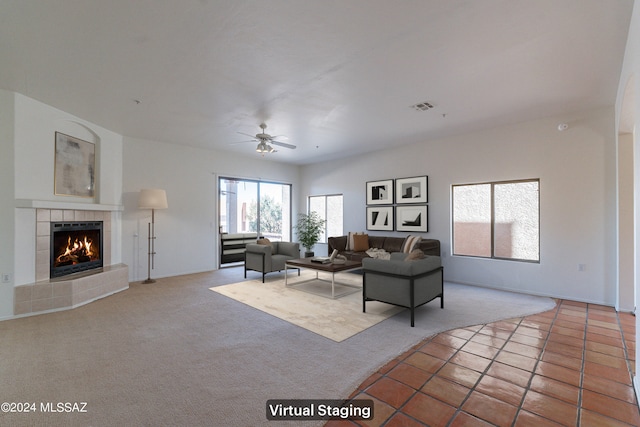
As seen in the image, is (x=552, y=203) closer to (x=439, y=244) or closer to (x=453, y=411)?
(x=439, y=244)

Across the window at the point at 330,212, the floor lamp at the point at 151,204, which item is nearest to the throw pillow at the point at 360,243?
the window at the point at 330,212

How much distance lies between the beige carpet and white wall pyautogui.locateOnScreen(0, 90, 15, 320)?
2668 mm

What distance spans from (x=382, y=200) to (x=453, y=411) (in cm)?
535

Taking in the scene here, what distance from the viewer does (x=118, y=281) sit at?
5.01 m

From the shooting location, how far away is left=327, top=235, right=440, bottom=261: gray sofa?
18.5ft

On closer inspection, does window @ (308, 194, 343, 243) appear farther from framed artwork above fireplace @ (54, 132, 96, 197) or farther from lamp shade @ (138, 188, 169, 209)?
framed artwork above fireplace @ (54, 132, 96, 197)

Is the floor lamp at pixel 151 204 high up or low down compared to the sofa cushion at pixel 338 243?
up

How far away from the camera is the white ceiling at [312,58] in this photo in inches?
A: 89.4

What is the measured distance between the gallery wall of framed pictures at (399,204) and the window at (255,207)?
290 centimetres

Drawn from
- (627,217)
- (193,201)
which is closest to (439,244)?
(627,217)

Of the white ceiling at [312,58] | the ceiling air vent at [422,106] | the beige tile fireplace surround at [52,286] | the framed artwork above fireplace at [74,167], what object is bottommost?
the beige tile fireplace surround at [52,286]

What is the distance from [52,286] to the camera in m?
3.95

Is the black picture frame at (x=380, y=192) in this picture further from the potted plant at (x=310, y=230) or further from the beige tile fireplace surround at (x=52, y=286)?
the beige tile fireplace surround at (x=52, y=286)

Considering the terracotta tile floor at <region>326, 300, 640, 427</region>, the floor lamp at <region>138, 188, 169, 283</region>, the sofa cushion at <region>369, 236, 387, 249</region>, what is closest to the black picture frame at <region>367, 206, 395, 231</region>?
the sofa cushion at <region>369, 236, 387, 249</region>
